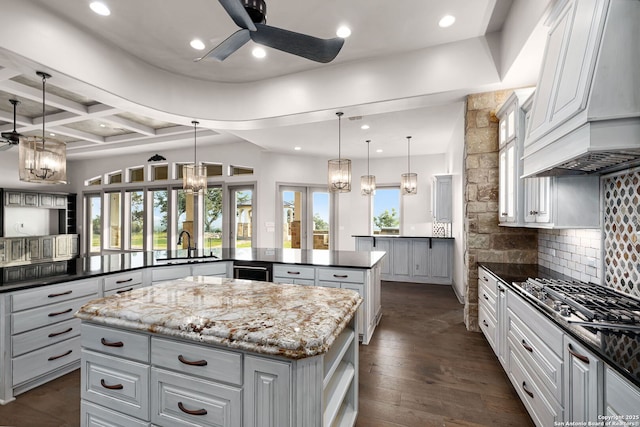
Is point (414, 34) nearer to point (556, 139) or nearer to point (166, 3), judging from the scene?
point (556, 139)

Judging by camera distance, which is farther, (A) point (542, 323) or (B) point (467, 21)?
(B) point (467, 21)

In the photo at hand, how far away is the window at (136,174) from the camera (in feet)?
25.4

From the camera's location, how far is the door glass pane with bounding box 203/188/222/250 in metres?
6.99

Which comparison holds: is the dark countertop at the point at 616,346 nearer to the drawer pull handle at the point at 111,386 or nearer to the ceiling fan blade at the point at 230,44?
the drawer pull handle at the point at 111,386

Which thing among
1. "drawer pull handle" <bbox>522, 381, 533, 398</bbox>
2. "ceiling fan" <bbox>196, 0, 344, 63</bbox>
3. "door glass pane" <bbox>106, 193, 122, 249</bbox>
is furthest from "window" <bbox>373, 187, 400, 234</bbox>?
"door glass pane" <bbox>106, 193, 122, 249</bbox>

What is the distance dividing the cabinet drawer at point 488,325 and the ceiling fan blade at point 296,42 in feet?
9.00

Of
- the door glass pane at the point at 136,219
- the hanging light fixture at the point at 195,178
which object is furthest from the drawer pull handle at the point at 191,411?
the door glass pane at the point at 136,219

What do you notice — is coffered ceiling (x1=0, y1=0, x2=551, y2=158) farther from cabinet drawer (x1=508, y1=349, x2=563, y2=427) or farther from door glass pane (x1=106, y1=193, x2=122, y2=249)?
door glass pane (x1=106, y1=193, x2=122, y2=249)

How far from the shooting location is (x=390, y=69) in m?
3.42

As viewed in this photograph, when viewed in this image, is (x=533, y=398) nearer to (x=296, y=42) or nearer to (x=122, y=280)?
(x=296, y=42)

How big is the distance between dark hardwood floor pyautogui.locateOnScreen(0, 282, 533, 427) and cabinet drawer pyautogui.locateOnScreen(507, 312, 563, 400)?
0.46 meters

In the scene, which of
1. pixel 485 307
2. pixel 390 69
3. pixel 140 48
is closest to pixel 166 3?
pixel 140 48

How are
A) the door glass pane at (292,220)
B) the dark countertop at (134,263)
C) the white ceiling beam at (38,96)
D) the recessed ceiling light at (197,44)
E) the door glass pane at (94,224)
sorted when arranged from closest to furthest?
the dark countertop at (134,263) < the recessed ceiling light at (197,44) < the white ceiling beam at (38,96) < the door glass pane at (292,220) < the door glass pane at (94,224)

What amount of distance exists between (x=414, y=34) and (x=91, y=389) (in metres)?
3.81
